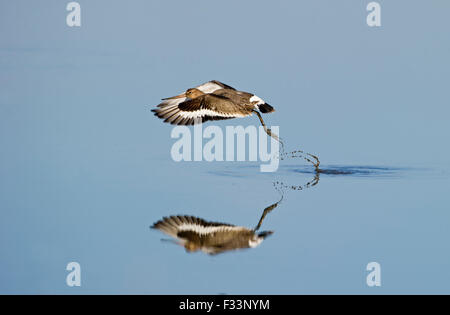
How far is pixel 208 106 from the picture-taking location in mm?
8938

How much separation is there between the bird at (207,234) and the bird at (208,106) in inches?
78.2

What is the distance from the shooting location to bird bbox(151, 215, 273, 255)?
664 centimetres

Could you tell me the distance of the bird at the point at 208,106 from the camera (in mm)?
8922

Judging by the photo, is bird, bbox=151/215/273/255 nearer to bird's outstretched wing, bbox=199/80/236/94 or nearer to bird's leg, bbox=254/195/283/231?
bird's leg, bbox=254/195/283/231

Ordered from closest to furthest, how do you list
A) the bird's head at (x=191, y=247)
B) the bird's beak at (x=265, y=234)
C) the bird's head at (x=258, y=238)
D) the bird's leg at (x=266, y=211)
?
the bird's head at (x=191, y=247) → the bird's head at (x=258, y=238) → the bird's beak at (x=265, y=234) → the bird's leg at (x=266, y=211)

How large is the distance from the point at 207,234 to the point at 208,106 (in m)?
2.41

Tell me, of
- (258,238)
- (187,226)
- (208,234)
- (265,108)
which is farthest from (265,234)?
(265,108)

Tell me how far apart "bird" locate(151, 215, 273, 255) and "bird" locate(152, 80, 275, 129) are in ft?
6.51

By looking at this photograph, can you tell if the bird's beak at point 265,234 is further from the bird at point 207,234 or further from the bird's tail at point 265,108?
the bird's tail at point 265,108

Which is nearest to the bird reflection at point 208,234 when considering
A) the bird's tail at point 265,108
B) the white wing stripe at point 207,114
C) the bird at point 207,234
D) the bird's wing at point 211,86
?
the bird at point 207,234

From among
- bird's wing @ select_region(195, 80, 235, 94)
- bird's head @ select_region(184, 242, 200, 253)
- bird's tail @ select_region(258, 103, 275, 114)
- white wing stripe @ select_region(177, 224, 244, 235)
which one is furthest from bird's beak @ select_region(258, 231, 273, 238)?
bird's wing @ select_region(195, 80, 235, 94)

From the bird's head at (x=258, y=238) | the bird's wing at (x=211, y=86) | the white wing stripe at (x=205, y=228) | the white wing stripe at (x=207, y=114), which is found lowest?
the bird's head at (x=258, y=238)

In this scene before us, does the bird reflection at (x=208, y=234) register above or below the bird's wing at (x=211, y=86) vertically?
below

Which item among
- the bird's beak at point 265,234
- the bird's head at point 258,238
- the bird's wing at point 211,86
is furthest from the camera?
the bird's wing at point 211,86
